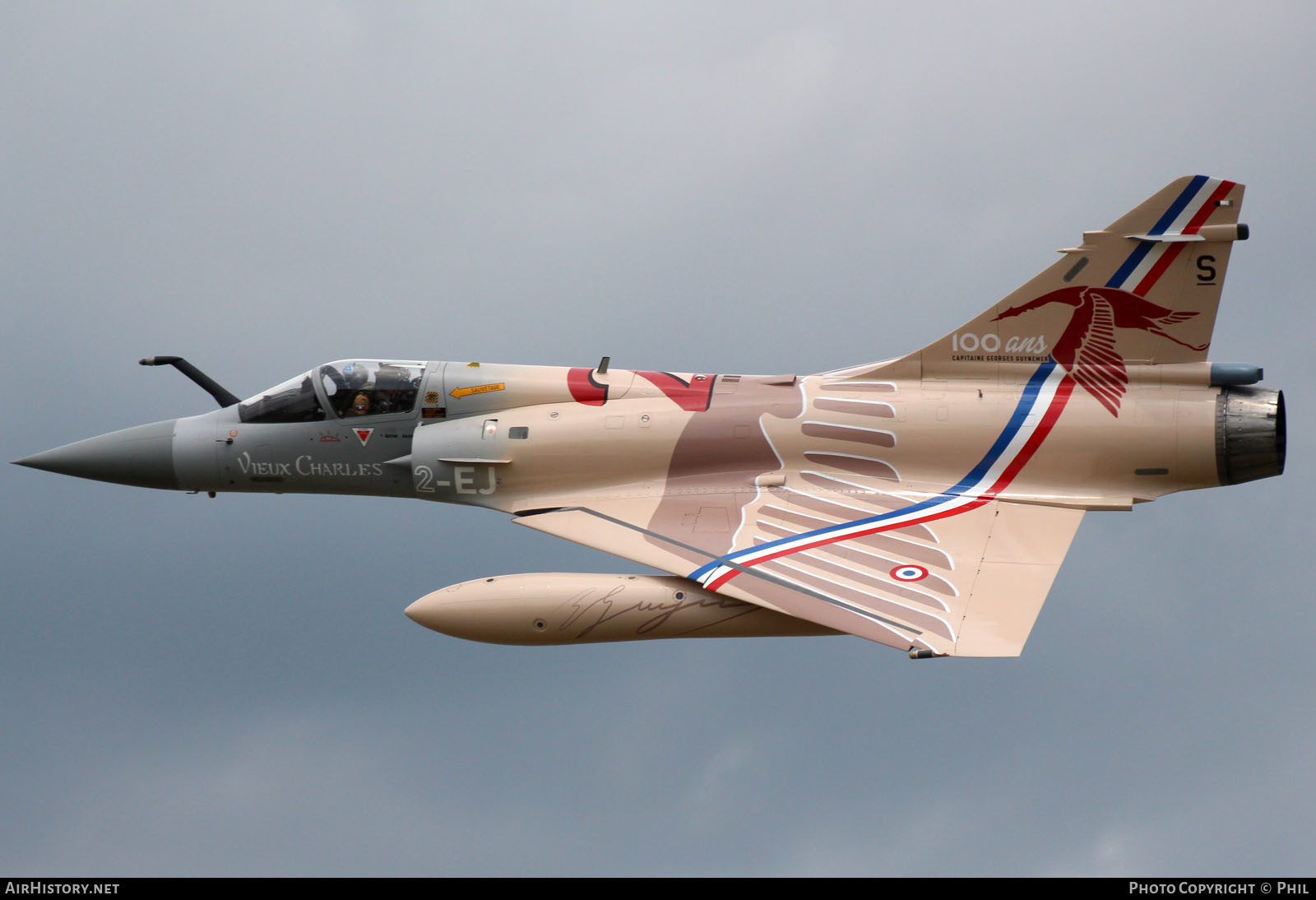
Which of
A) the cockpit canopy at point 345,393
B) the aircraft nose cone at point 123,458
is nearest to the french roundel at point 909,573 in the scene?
the cockpit canopy at point 345,393

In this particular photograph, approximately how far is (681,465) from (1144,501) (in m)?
5.89

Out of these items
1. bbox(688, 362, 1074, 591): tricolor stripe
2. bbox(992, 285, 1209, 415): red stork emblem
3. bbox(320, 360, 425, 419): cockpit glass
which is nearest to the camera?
bbox(688, 362, 1074, 591): tricolor stripe

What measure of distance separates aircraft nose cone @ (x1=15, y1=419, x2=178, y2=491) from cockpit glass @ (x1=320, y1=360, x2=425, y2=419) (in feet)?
8.12

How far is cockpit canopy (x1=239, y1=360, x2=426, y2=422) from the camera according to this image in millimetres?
→ 21891

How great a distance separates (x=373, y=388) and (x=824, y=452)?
6241 millimetres

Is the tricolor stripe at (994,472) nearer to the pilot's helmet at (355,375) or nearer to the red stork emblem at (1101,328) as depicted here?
the red stork emblem at (1101,328)

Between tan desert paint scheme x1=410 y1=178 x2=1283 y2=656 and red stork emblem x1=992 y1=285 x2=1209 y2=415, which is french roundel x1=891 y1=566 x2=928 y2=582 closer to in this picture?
tan desert paint scheme x1=410 y1=178 x2=1283 y2=656

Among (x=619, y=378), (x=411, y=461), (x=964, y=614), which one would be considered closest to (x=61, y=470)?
(x=411, y=461)

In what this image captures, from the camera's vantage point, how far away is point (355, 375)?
867 inches

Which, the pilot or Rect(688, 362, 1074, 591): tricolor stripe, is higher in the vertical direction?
the pilot

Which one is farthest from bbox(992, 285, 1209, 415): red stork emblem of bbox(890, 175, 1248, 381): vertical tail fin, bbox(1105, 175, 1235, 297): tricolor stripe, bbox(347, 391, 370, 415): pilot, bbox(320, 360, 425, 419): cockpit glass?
bbox(347, 391, 370, 415): pilot

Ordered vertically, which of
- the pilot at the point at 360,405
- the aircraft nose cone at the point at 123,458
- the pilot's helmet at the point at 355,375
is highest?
the pilot's helmet at the point at 355,375

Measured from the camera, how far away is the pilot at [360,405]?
21.9 meters

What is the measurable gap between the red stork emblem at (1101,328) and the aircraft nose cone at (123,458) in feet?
38.9
